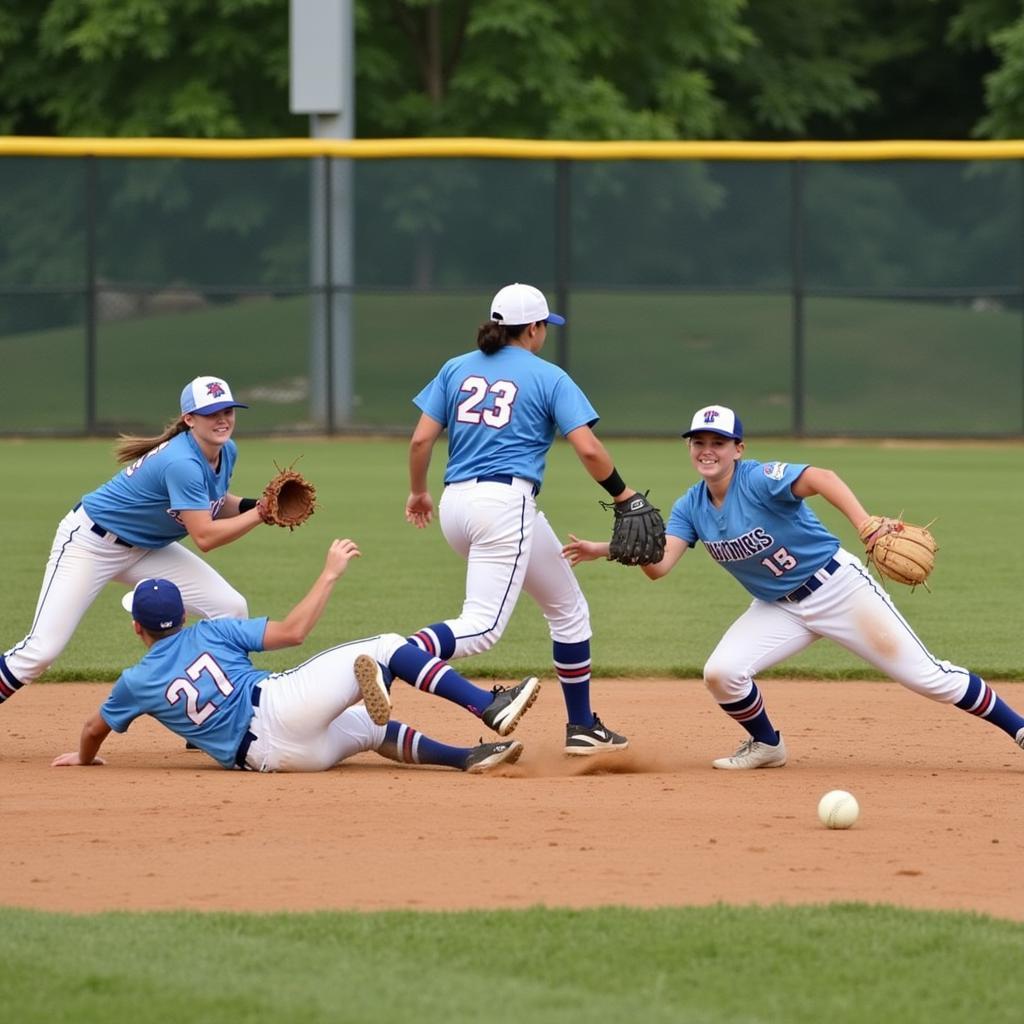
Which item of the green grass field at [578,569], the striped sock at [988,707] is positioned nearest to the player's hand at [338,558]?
the striped sock at [988,707]

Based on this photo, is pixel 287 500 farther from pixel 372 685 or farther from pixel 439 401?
pixel 372 685

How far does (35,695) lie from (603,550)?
3.32m

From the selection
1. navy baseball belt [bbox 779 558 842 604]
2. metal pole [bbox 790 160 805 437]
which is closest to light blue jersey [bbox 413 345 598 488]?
navy baseball belt [bbox 779 558 842 604]

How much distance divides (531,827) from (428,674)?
2.71 ft

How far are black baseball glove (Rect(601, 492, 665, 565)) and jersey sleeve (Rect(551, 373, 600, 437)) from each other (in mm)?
378

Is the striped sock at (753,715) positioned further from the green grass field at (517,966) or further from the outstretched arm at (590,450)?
the green grass field at (517,966)

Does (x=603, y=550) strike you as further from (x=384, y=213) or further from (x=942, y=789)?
(x=384, y=213)

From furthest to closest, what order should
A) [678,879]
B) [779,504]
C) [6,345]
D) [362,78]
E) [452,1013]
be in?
[362,78], [6,345], [779,504], [678,879], [452,1013]

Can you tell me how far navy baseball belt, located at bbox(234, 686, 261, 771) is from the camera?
6.66m

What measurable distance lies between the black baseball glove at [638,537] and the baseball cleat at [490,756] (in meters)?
0.79

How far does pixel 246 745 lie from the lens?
22.3 ft

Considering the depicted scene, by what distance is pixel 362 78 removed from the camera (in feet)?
98.8

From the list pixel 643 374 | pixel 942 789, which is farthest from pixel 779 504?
pixel 643 374

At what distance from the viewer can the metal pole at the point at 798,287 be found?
21.9m
